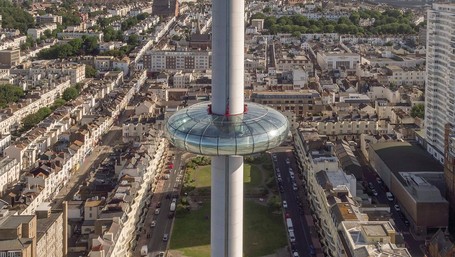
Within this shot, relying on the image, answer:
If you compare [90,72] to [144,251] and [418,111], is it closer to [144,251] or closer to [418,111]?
[418,111]

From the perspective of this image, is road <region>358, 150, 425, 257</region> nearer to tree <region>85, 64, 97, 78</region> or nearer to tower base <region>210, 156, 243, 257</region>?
tower base <region>210, 156, 243, 257</region>

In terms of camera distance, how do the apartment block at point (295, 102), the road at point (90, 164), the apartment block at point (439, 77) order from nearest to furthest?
the road at point (90, 164) → the apartment block at point (439, 77) → the apartment block at point (295, 102)

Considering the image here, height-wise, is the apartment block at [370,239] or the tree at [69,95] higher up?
the tree at [69,95]

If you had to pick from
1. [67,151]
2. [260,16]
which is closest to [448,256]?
[67,151]

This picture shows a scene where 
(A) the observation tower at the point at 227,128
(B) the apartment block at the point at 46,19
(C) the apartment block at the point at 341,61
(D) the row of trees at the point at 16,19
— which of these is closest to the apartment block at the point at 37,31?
(D) the row of trees at the point at 16,19

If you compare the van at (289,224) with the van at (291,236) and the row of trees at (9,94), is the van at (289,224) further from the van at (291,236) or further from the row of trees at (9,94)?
the row of trees at (9,94)

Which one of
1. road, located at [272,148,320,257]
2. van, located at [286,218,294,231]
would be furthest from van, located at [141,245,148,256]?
van, located at [286,218,294,231]

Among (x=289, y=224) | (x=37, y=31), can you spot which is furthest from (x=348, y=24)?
(x=289, y=224)

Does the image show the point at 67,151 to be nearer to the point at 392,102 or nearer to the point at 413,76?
the point at 392,102
